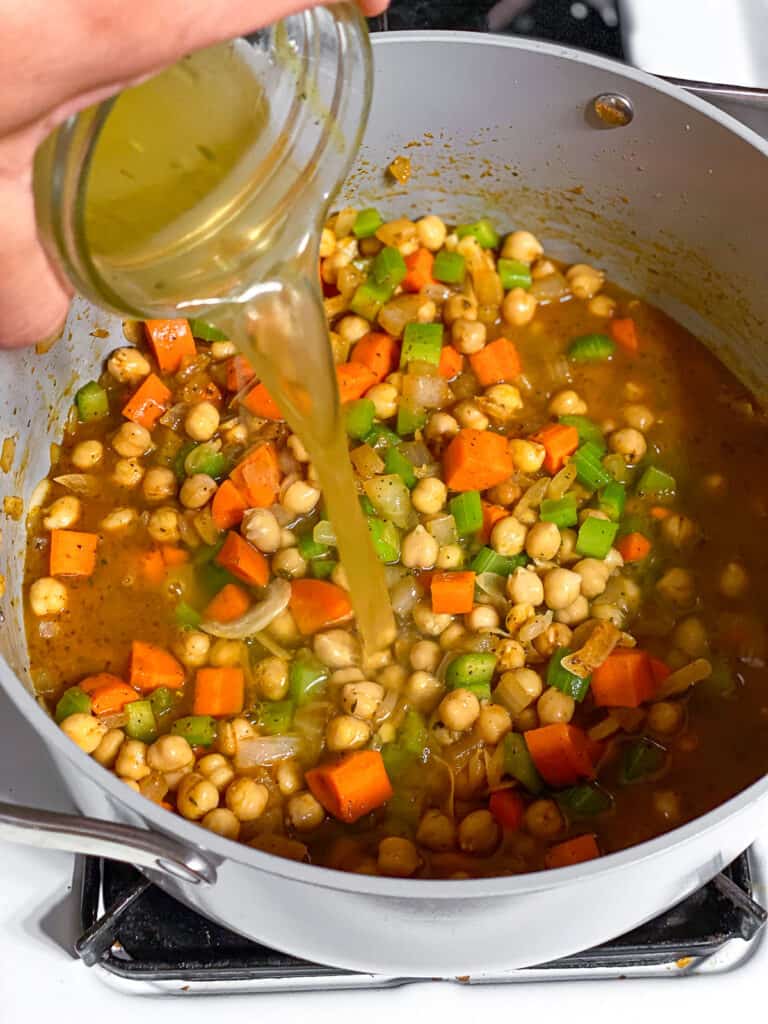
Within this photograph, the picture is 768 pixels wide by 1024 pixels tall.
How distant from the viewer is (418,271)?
108 inches

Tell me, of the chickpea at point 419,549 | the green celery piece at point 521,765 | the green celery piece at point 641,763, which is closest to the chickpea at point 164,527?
the chickpea at point 419,549

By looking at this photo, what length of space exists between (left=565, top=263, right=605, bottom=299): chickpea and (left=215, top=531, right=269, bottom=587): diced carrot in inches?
40.7

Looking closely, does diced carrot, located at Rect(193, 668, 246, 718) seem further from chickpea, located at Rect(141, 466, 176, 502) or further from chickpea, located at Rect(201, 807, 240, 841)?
chickpea, located at Rect(141, 466, 176, 502)

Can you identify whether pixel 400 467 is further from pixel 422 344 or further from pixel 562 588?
pixel 562 588

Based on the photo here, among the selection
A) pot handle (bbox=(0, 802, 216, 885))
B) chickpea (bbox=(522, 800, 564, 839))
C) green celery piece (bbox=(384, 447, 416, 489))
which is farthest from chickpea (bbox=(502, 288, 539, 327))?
pot handle (bbox=(0, 802, 216, 885))

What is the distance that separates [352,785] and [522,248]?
1.38 m

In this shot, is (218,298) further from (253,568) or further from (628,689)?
(628,689)

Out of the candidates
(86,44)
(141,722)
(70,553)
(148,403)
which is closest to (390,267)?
(148,403)

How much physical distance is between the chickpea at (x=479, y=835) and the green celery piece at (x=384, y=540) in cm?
60

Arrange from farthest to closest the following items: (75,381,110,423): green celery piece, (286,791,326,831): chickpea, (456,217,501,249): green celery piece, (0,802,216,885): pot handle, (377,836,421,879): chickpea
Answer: (456,217,501,249): green celery piece, (75,381,110,423): green celery piece, (286,791,326,831): chickpea, (377,836,421,879): chickpea, (0,802,216,885): pot handle

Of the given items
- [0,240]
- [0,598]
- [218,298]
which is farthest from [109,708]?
[0,240]

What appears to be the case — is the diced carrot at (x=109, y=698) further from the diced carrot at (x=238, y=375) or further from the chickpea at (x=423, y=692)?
the diced carrot at (x=238, y=375)

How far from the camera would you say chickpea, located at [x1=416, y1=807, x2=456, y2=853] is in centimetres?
212

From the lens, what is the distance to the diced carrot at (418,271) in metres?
2.75
